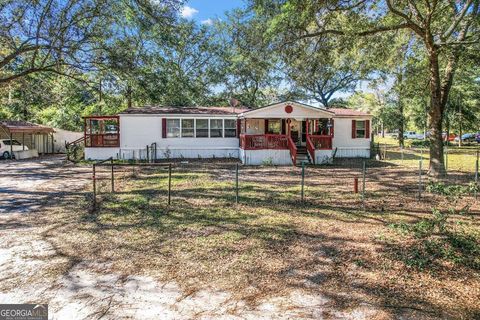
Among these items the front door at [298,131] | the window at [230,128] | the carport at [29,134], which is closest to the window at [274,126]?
the front door at [298,131]

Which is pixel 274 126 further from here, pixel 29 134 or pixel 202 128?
pixel 29 134

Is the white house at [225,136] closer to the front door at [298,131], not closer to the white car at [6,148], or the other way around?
the front door at [298,131]

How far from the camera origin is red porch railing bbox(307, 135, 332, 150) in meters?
18.0

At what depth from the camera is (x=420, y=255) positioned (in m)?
4.83

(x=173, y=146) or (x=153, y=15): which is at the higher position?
(x=153, y=15)

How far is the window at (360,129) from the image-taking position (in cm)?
2114

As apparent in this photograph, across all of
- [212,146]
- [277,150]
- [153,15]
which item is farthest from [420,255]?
[212,146]

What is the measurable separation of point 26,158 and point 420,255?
949 inches

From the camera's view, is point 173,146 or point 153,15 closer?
point 153,15

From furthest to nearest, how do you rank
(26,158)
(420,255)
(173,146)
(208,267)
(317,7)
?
(26,158), (173,146), (317,7), (420,255), (208,267)

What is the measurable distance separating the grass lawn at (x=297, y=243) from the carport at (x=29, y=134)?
16.7m

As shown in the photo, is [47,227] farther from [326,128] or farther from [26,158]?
[26,158]

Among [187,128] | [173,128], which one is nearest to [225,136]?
[187,128]

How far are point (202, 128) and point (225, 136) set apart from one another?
4.95ft
